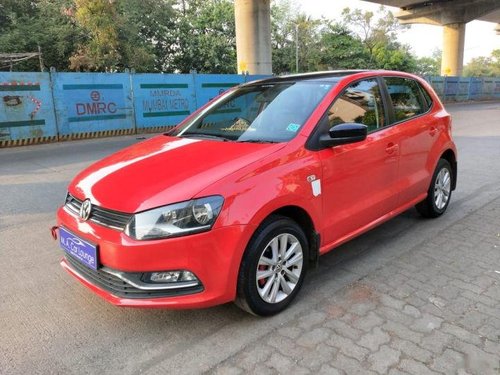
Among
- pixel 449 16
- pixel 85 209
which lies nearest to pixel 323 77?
pixel 85 209

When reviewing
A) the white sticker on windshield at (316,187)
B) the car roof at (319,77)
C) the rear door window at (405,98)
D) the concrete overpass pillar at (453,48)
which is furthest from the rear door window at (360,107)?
the concrete overpass pillar at (453,48)

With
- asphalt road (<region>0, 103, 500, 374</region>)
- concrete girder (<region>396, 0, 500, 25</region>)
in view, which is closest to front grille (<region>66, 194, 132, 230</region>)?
asphalt road (<region>0, 103, 500, 374</region>)

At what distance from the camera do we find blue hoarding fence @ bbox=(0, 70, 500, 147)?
39.4ft

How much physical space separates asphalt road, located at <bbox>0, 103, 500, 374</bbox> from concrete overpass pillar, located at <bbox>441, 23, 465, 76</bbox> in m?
39.2

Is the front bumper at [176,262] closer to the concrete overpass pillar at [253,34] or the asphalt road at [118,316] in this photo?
the asphalt road at [118,316]

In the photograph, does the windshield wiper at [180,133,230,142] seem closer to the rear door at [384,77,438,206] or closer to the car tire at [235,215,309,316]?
the car tire at [235,215,309,316]

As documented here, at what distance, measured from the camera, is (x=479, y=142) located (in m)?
11.1

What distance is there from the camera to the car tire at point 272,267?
2797 mm

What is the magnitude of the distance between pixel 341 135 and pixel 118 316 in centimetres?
207

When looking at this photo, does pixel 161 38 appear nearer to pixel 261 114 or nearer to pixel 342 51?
pixel 342 51

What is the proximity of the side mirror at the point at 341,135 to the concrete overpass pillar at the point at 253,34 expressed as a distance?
778 inches

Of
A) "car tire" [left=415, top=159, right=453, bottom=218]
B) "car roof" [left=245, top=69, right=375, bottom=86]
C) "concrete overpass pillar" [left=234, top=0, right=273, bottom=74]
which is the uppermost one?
"concrete overpass pillar" [left=234, top=0, right=273, bottom=74]

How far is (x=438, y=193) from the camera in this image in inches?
195

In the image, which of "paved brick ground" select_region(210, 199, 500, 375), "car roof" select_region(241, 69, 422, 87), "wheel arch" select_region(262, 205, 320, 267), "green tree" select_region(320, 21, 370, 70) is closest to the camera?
"paved brick ground" select_region(210, 199, 500, 375)
